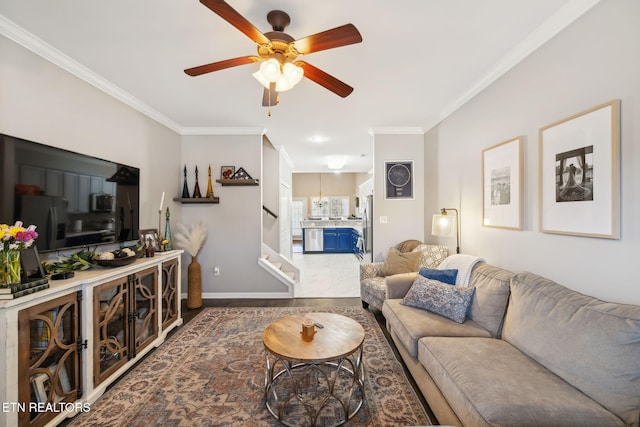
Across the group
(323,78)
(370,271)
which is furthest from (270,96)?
(370,271)

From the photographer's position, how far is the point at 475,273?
2236mm

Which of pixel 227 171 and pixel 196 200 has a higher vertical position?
pixel 227 171

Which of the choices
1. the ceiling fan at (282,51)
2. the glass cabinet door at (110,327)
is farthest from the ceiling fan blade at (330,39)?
the glass cabinet door at (110,327)

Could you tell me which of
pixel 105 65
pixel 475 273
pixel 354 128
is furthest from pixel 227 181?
pixel 475 273

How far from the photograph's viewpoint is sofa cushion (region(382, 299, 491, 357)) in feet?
6.08

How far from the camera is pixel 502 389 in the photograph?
4.02 feet

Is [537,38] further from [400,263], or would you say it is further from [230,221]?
[230,221]

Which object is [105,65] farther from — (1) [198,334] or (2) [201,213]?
(1) [198,334]

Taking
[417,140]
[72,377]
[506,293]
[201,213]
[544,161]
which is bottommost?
[72,377]

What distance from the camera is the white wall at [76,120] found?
5.74 feet

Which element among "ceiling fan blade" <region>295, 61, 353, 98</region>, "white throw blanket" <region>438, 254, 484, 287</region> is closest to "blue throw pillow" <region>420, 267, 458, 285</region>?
"white throw blanket" <region>438, 254, 484, 287</region>

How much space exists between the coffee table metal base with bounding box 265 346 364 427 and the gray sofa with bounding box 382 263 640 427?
0.48 metres

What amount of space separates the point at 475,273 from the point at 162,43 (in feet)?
10.3

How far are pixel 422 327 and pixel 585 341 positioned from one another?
0.88 meters
